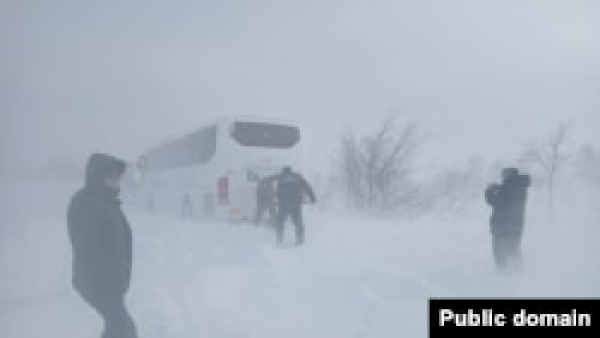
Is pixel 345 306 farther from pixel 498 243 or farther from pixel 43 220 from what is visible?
pixel 43 220

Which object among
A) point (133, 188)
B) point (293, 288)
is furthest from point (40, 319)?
point (293, 288)

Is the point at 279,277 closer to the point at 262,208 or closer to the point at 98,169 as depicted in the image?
the point at 262,208

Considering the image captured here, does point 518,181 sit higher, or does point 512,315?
point 518,181

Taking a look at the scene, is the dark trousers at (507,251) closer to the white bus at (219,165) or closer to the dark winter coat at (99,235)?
the white bus at (219,165)

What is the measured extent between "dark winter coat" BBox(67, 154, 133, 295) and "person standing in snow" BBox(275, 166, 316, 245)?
6.60 ft

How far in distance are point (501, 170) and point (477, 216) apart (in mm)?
663

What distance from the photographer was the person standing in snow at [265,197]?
3.92 meters

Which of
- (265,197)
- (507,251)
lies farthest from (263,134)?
(507,251)

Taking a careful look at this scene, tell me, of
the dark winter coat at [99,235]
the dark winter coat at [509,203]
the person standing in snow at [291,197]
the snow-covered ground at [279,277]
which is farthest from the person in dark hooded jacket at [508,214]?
the dark winter coat at [99,235]

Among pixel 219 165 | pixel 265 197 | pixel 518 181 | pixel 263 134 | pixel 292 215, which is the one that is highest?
pixel 263 134

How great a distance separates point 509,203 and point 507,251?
35 cm

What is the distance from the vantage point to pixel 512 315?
104 inches

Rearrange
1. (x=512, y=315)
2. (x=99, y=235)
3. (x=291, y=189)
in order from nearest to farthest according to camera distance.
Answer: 1. (x=99, y=235)
2. (x=512, y=315)
3. (x=291, y=189)

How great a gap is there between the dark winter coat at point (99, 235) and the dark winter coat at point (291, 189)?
6.59ft
